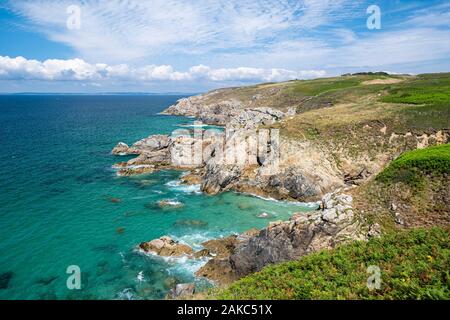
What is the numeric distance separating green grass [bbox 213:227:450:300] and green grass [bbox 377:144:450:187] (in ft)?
41.4

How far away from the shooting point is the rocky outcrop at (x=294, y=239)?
2812 cm

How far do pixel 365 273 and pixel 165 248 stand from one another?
24.4 metres

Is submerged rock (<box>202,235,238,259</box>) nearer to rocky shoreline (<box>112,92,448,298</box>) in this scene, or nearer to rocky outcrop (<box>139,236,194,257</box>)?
rocky shoreline (<box>112,92,448,298</box>)

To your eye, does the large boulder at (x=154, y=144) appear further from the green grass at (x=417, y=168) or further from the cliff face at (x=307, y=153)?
the green grass at (x=417, y=168)

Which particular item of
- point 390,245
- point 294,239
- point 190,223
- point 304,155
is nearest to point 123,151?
point 190,223

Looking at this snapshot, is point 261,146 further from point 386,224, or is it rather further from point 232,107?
point 232,107

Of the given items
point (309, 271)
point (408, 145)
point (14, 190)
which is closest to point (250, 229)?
point (309, 271)

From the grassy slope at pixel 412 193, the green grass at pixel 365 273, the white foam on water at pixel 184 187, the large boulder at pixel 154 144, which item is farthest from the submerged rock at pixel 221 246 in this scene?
the large boulder at pixel 154 144

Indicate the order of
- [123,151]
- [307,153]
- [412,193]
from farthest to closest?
1. [123,151]
2. [307,153]
3. [412,193]

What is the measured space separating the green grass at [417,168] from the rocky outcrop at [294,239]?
6.63 metres

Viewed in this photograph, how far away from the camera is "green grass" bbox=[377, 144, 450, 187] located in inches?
1280

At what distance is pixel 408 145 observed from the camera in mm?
58531

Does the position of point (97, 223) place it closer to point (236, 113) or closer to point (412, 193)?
point (412, 193)

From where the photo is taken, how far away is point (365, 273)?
1794 cm
